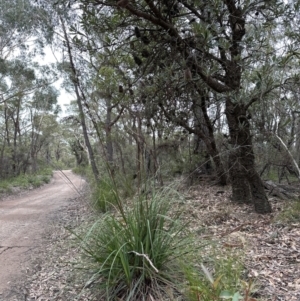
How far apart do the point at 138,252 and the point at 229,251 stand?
0.95 meters

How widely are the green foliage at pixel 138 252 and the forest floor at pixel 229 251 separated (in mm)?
264

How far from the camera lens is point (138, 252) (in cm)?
233

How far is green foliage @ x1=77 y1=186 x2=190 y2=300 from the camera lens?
229cm

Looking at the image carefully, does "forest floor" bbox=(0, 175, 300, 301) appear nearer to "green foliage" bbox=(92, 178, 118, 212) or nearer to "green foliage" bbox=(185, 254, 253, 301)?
"green foliage" bbox=(185, 254, 253, 301)

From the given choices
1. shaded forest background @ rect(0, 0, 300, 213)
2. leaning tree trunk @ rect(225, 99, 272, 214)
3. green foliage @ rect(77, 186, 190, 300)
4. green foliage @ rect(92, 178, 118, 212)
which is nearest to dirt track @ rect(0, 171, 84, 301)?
green foliage @ rect(92, 178, 118, 212)

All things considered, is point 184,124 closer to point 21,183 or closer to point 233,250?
point 233,250

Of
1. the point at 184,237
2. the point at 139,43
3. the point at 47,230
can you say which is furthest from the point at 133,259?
the point at 47,230

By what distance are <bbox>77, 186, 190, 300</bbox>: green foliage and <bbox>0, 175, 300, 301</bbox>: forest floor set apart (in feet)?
0.87

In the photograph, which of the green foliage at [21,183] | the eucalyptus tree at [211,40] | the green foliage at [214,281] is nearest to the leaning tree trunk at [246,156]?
the eucalyptus tree at [211,40]

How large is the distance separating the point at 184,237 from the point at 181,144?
4.62 meters

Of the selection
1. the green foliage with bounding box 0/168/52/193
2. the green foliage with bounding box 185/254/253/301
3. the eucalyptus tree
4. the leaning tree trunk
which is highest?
the eucalyptus tree

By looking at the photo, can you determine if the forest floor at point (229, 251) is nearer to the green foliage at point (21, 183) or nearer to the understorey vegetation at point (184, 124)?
the understorey vegetation at point (184, 124)

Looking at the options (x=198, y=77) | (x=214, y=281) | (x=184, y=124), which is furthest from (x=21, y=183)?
(x=214, y=281)

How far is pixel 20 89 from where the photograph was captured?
15.5 metres
